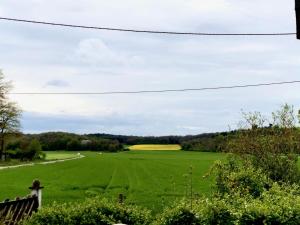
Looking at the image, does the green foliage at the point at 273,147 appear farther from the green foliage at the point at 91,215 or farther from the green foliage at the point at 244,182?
the green foliage at the point at 91,215

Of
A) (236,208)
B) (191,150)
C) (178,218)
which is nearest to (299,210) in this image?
(236,208)

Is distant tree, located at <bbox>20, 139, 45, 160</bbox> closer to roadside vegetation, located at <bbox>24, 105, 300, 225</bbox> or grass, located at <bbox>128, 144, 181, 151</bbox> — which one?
grass, located at <bbox>128, 144, 181, 151</bbox>

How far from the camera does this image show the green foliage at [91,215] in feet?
35.3

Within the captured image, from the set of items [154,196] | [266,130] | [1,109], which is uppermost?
[1,109]

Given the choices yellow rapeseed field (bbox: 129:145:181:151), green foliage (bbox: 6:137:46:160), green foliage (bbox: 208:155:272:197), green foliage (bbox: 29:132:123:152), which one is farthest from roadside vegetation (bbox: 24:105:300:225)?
green foliage (bbox: 29:132:123:152)

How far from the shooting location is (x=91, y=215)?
10.8 metres

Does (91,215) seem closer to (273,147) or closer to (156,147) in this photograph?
(273,147)

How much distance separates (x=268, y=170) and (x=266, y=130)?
11.4 ft

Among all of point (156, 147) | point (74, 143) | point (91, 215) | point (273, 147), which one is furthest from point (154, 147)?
point (91, 215)

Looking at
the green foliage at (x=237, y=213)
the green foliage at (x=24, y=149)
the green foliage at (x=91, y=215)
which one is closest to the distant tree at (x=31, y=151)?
the green foliage at (x=24, y=149)

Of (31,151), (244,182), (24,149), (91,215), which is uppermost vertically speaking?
(24,149)

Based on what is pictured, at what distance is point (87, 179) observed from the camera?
5275 cm

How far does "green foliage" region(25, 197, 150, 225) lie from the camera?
35.3 ft

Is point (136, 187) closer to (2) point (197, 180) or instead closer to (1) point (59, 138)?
(2) point (197, 180)
